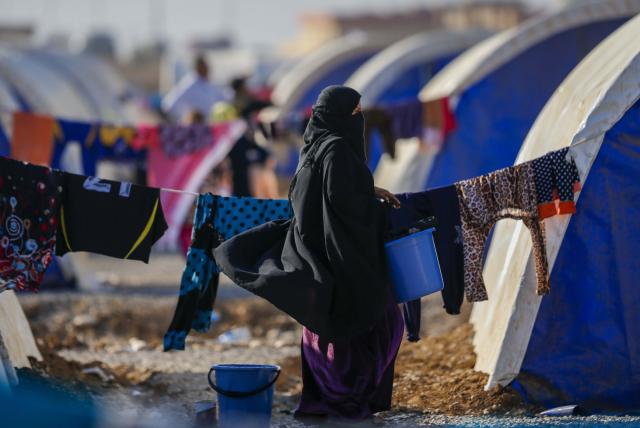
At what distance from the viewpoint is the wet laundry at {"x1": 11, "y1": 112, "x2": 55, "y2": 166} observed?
41.5 ft

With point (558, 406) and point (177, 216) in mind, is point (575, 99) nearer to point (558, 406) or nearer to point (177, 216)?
point (558, 406)

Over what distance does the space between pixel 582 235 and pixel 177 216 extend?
6771mm

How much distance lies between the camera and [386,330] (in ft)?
23.1

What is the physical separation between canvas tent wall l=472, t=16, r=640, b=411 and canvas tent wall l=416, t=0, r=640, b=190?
537 centimetres

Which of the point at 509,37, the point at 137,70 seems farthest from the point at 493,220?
the point at 137,70

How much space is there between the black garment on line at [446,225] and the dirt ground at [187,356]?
0.60 m

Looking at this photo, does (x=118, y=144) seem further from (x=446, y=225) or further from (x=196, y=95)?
(x=446, y=225)

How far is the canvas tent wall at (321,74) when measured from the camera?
81.8ft

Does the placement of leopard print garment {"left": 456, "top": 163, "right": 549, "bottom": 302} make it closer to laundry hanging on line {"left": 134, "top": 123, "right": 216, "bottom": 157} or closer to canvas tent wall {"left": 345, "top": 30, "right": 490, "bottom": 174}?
laundry hanging on line {"left": 134, "top": 123, "right": 216, "bottom": 157}

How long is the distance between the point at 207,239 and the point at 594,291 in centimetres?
217

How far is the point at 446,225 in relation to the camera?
297 inches

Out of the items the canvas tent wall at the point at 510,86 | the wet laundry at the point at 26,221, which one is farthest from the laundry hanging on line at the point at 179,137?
the wet laundry at the point at 26,221

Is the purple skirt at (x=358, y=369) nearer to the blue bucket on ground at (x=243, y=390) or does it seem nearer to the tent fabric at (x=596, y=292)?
the blue bucket on ground at (x=243, y=390)

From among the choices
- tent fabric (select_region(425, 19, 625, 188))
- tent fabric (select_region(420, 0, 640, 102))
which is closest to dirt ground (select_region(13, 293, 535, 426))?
tent fabric (select_region(425, 19, 625, 188))
